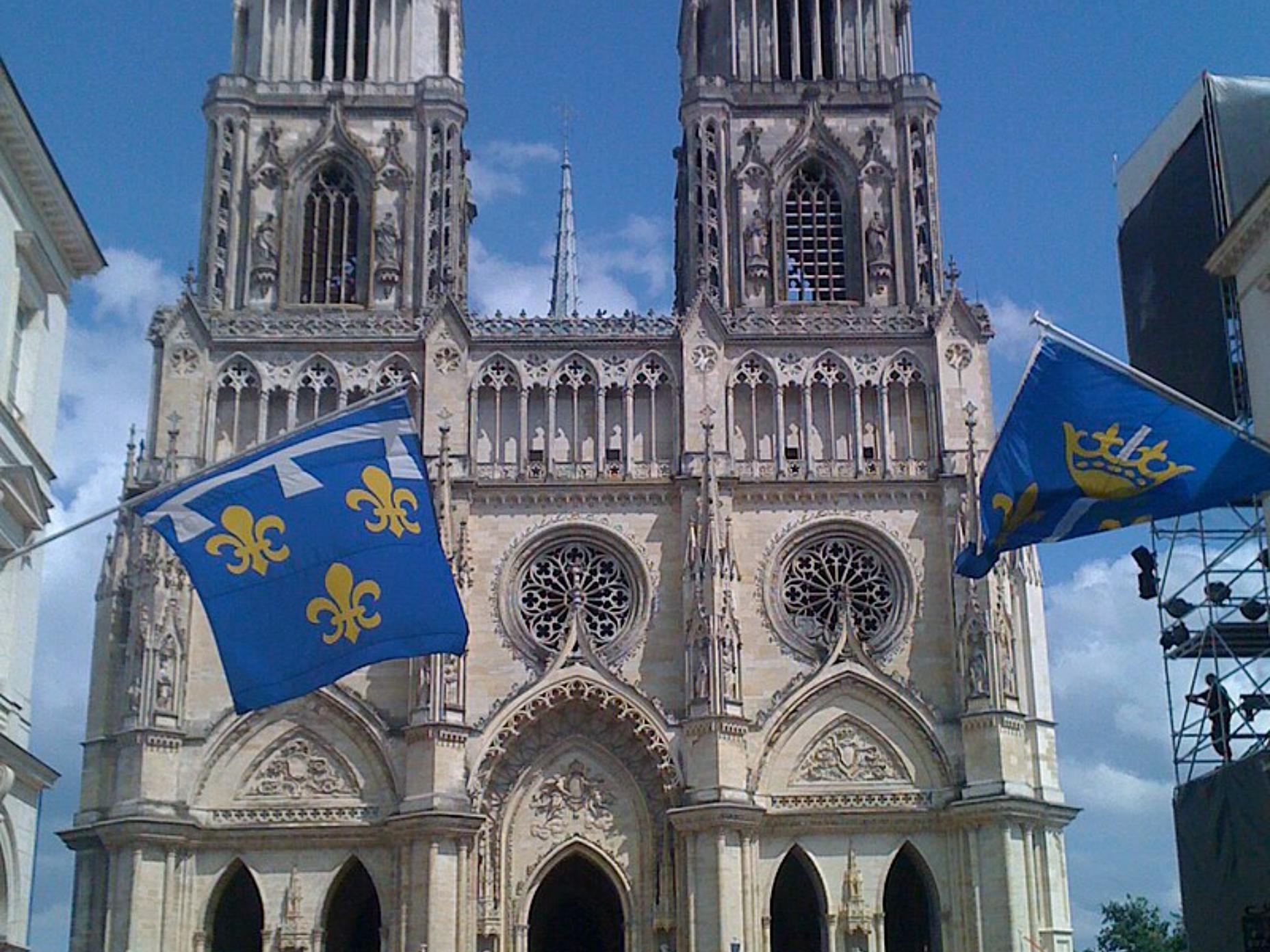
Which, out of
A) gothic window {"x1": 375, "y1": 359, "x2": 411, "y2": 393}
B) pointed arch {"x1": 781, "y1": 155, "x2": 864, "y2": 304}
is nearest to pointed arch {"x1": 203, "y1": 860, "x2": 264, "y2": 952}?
gothic window {"x1": 375, "y1": 359, "x2": 411, "y2": 393}

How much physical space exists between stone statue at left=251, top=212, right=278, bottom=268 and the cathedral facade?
0.38 feet

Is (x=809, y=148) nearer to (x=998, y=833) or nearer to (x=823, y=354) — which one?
(x=823, y=354)

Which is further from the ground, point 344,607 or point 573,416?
point 573,416

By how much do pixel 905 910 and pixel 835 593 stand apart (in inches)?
316

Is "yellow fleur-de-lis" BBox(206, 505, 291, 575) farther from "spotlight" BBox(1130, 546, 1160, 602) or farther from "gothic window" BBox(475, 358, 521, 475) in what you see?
"gothic window" BBox(475, 358, 521, 475)

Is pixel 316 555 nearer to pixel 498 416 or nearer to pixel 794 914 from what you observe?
pixel 498 416

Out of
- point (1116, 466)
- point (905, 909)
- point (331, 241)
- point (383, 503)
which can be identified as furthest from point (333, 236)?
point (1116, 466)

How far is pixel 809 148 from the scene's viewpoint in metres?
47.9

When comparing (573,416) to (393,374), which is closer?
(393,374)

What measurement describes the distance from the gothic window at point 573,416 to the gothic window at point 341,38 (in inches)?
431

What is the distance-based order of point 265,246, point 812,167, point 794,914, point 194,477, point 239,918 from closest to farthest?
point 194,477
point 239,918
point 794,914
point 265,246
point 812,167

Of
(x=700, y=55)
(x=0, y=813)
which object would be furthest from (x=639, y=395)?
(x=0, y=813)

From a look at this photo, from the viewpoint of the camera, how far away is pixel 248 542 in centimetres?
1816

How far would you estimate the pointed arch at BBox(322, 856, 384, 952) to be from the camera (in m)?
43.2
